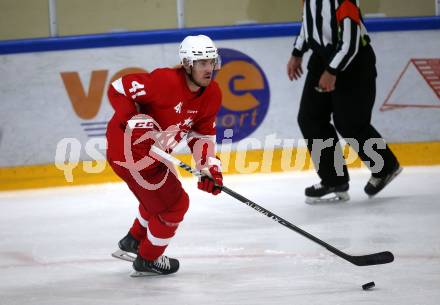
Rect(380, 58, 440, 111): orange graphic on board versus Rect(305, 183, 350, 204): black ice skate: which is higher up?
Rect(380, 58, 440, 111): orange graphic on board

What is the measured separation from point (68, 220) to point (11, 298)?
57.8 inches

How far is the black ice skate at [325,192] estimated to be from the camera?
5027 mm

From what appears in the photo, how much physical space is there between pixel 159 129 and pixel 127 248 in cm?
51

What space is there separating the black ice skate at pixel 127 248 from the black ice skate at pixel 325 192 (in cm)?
149

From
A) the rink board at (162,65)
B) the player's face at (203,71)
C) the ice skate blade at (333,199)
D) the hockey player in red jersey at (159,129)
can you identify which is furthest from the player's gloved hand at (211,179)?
the rink board at (162,65)

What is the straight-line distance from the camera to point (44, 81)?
224 inches

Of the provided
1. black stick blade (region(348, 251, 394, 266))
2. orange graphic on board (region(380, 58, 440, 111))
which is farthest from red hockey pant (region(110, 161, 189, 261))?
orange graphic on board (region(380, 58, 440, 111))

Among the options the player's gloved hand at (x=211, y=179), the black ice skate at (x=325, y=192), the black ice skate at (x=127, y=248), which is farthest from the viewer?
the black ice skate at (x=325, y=192)

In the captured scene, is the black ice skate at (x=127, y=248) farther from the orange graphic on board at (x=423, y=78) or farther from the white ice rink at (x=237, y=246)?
the orange graphic on board at (x=423, y=78)

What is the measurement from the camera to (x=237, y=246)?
4.09 metres

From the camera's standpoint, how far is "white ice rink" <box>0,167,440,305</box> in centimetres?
330

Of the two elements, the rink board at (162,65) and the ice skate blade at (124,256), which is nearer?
the ice skate blade at (124,256)

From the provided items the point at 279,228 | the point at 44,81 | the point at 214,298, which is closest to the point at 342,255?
the point at 214,298

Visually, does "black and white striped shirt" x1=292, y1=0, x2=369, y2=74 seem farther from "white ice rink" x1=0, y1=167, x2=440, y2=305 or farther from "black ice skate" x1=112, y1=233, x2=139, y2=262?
"black ice skate" x1=112, y1=233, x2=139, y2=262
